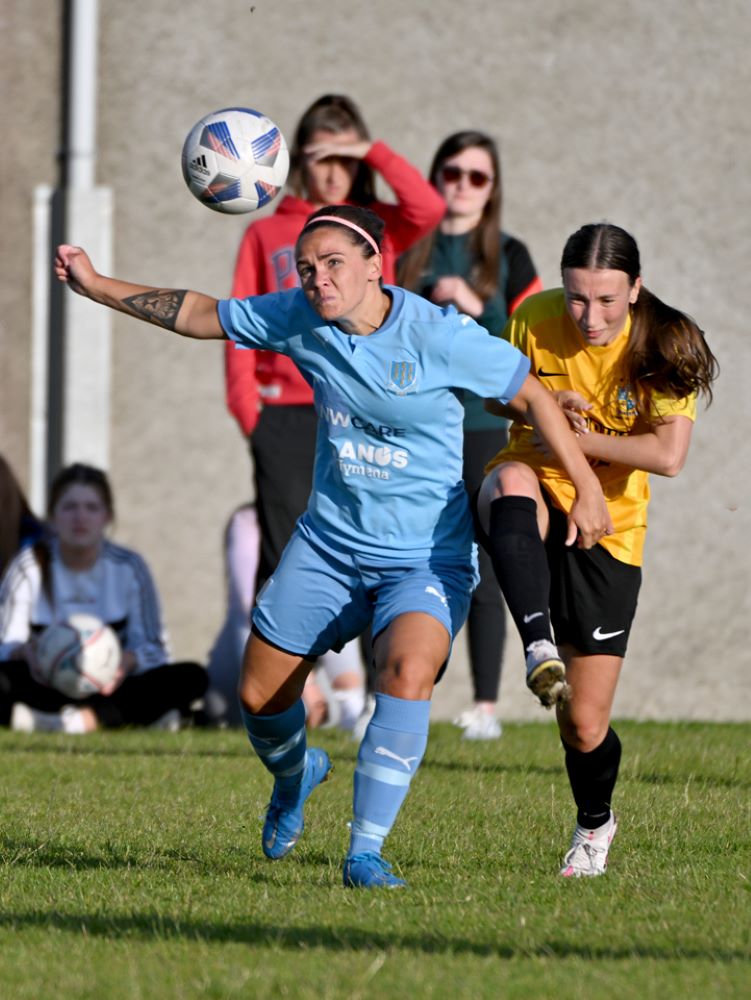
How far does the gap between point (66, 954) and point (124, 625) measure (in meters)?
6.08

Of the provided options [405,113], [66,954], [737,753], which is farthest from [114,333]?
[66,954]

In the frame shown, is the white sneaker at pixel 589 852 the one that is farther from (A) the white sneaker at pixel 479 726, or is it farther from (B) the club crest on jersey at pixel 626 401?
(A) the white sneaker at pixel 479 726

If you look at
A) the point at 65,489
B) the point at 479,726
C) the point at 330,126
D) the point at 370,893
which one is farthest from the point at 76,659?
the point at 370,893

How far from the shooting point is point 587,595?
532 cm

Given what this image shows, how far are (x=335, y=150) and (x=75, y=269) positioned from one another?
114 inches

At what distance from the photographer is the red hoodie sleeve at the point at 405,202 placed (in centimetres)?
808

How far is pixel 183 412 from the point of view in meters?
11.7

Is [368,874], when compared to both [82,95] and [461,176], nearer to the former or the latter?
[461,176]

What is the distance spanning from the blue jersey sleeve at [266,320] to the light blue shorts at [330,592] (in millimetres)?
592

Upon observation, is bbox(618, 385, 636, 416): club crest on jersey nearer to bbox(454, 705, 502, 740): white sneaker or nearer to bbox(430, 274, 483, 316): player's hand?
bbox(430, 274, 483, 316): player's hand

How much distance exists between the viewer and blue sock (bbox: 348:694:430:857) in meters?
4.73

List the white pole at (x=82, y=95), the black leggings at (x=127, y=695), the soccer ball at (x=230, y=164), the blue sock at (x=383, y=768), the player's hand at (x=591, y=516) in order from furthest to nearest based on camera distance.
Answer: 1. the white pole at (x=82, y=95)
2. the black leggings at (x=127, y=695)
3. the soccer ball at (x=230, y=164)
4. the player's hand at (x=591, y=516)
5. the blue sock at (x=383, y=768)

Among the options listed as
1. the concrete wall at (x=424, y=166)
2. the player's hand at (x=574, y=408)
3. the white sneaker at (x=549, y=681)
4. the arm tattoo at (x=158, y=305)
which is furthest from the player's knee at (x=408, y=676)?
the concrete wall at (x=424, y=166)

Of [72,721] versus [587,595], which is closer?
[587,595]
